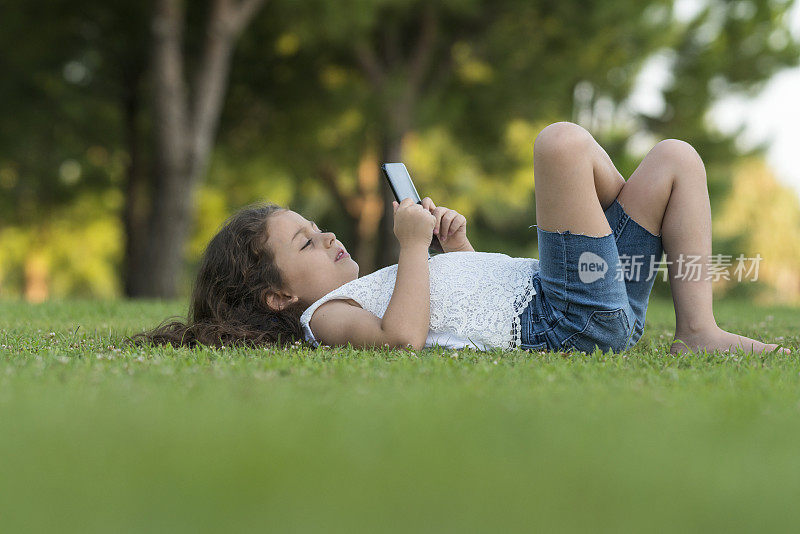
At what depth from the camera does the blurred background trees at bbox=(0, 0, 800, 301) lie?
10.6m

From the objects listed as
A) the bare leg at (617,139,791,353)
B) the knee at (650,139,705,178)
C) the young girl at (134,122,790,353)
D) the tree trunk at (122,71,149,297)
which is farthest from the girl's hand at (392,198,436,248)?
the tree trunk at (122,71,149,297)

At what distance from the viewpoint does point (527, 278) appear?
139 inches

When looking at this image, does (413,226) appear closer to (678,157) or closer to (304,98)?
(678,157)

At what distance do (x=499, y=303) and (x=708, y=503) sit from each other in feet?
6.68

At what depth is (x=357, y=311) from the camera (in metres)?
3.36

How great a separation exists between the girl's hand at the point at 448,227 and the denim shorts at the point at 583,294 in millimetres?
555

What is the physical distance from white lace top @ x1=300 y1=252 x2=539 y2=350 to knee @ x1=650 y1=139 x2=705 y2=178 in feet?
2.60

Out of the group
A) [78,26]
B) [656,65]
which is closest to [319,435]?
[78,26]

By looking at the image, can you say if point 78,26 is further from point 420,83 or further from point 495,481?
point 495,481

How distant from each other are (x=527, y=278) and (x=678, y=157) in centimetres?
85

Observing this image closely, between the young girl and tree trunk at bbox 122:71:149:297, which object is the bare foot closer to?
the young girl

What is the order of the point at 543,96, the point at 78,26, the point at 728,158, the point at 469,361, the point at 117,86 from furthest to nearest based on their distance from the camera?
1. the point at 728,158
2. the point at 543,96
3. the point at 117,86
4. the point at 78,26
5. the point at 469,361

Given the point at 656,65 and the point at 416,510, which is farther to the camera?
the point at 656,65

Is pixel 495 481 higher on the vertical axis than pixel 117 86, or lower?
lower
